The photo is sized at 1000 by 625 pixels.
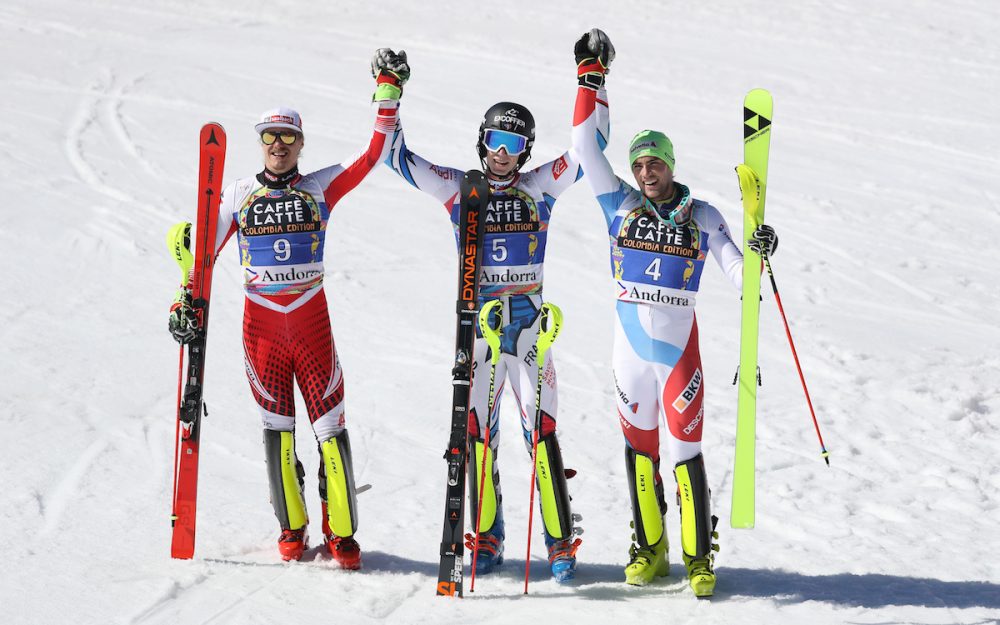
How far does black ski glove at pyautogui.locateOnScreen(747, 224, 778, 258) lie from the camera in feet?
17.8

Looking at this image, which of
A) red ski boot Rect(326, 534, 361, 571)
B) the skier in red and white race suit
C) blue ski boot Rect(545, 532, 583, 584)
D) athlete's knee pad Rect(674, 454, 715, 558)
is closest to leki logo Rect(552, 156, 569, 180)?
the skier in red and white race suit

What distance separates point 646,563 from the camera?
19.3 ft

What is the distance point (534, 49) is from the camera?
20.8 m

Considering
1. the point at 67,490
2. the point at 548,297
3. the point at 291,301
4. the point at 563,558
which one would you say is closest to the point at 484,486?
the point at 563,558

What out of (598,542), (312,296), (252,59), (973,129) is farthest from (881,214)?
(252,59)

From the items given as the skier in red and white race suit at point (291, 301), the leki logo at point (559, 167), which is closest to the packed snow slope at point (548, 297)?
the skier in red and white race suit at point (291, 301)

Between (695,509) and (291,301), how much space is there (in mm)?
2338

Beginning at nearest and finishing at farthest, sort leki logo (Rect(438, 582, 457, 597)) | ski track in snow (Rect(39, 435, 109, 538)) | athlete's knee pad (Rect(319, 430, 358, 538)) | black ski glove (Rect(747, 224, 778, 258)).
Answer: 1. black ski glove (Rect(747, 224, 778, 258))
2. leki logo (Rect(438, 582, 457, 597))
3. athlete's knee pad (Rect(319, 430, 358, 538))
4. ski track in snow (Rect(39, 435, 109, 538))

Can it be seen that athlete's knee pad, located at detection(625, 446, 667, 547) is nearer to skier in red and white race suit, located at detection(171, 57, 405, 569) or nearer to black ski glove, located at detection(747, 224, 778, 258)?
black ski glove, located at detection(747, 224, 778, 258)

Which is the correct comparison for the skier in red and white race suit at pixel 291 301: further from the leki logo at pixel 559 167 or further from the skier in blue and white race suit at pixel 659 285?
the skier in blue and white race suit at pixel 659 285

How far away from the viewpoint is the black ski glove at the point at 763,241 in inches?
213

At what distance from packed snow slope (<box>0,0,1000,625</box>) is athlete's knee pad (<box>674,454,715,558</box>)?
0.27 meters

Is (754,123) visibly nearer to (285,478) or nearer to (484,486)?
(484,486)

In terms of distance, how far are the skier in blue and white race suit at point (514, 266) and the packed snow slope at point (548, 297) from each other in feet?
1.69
